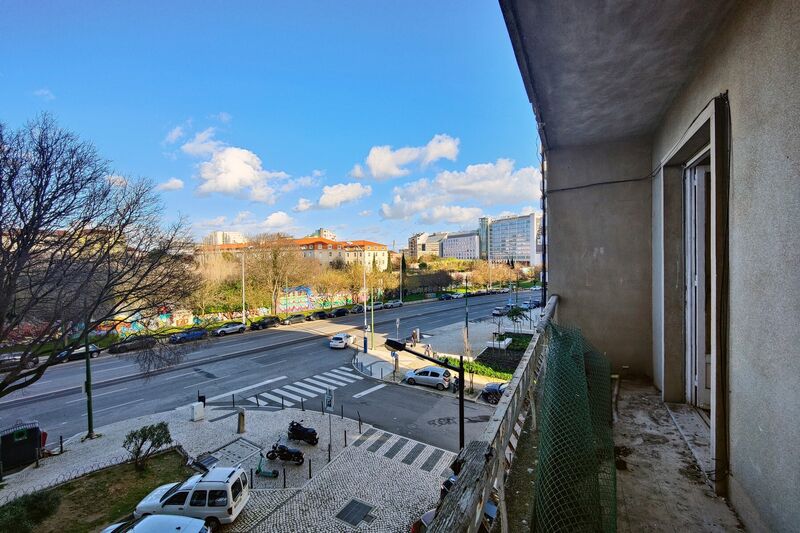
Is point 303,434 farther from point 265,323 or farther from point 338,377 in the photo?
point 265,323

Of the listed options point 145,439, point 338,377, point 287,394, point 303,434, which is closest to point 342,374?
point 338,377

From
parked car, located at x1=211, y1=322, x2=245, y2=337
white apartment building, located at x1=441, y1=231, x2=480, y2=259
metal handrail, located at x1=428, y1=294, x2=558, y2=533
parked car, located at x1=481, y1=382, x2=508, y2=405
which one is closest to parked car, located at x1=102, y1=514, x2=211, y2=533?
metal handrail, located at x1=428, y1=294, x2=558, y2=533

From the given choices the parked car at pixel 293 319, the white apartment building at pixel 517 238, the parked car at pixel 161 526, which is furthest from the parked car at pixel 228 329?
the white apartment building at pixel 517 238

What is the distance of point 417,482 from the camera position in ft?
32.4

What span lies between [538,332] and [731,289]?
5.99 feet

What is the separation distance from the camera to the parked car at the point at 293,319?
34844 mm

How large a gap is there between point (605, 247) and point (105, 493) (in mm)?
13258

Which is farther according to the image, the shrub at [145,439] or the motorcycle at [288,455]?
the motorcycle at [288,455]

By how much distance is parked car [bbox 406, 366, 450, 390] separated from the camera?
1758cm

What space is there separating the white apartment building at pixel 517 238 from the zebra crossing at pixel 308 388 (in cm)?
7824

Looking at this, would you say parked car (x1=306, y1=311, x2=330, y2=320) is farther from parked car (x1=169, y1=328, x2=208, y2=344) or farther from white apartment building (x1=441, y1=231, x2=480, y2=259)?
white apartment building (x1=441, y1=231, x2=480, y2=259)

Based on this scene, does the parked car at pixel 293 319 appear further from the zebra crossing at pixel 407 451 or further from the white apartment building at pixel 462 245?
the white apartment building at pixel 462 245

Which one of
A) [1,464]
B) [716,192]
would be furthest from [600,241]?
[1,464]

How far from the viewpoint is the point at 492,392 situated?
16.2 metres
